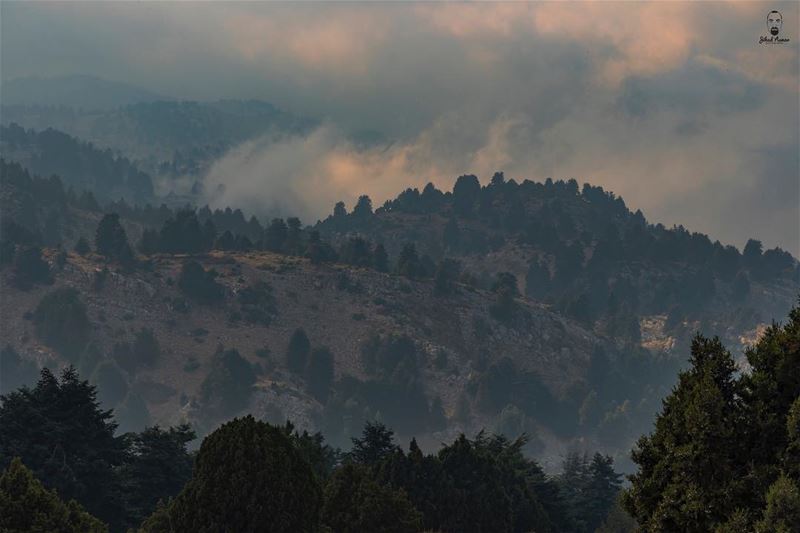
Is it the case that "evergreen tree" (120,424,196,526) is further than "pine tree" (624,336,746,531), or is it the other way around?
"evergreen tree" (120,424,196,526)

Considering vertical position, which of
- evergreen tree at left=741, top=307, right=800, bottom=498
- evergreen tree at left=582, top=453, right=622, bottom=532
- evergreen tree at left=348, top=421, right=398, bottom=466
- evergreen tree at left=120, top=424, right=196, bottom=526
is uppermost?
evergreen tree at left=582, top=453, right=622, bottom=532

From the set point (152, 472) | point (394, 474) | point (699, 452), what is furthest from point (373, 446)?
point (699, 452)

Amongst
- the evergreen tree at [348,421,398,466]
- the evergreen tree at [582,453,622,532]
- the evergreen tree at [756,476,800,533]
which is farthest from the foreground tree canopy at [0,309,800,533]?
the evergreen tree at [582,453,622,532]

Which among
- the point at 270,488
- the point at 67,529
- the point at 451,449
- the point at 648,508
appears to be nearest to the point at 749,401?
the point at 648,508

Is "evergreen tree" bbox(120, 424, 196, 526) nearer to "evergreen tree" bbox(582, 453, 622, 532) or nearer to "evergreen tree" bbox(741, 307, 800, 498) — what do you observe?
"evergreen tree" bbox(741, 307, 800, 498)

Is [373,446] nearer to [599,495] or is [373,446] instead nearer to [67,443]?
[67,443]

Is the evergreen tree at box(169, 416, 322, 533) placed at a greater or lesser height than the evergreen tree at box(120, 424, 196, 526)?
lesser

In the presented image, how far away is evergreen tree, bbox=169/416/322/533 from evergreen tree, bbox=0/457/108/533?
721 centimetres

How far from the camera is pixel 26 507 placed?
4834 centimetres

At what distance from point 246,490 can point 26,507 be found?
37.5 feet

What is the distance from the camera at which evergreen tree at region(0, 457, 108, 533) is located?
47.6 meters

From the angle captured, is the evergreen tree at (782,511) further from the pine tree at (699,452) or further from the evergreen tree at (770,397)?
the pine tree at (699,452)

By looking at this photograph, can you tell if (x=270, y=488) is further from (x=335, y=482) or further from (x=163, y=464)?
(x=163, y=464)

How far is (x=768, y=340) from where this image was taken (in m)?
39.0
